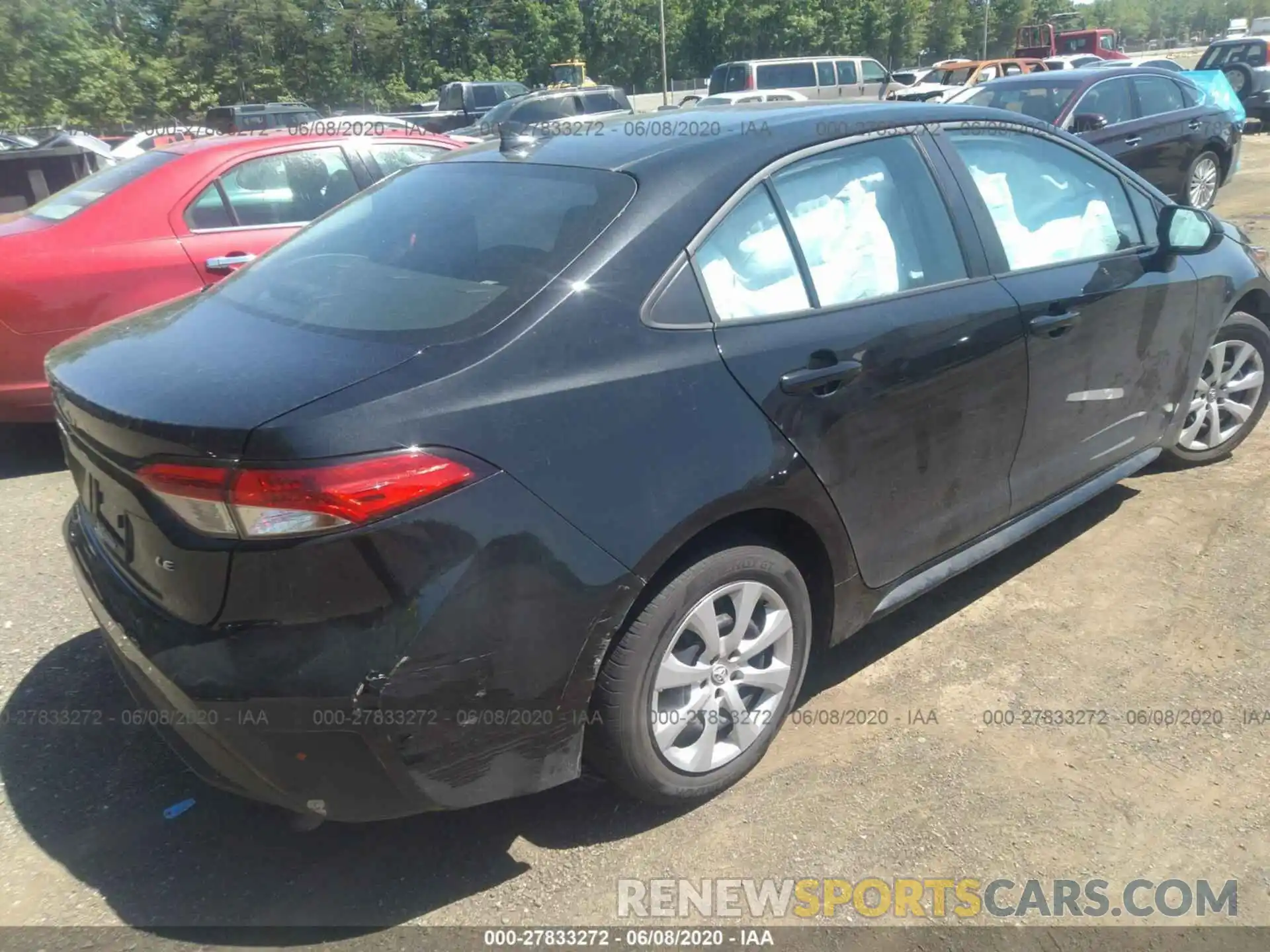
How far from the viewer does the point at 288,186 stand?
18.5 feet

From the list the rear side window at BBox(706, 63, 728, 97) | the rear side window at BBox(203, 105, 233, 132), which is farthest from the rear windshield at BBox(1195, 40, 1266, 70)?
the rear side window at BBox(203, 105, 233, 132)

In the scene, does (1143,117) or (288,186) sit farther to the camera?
(1143,117)

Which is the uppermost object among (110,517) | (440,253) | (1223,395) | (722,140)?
(722,140)

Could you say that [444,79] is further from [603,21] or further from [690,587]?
[690,587]

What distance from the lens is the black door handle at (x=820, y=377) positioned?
259 centimetres

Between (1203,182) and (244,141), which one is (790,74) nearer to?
(1203,182)

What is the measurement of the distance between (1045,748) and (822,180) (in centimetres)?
176

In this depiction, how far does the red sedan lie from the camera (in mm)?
4789

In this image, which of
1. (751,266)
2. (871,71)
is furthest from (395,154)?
(871,71)

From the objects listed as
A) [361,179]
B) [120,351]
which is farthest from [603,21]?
[120,351]

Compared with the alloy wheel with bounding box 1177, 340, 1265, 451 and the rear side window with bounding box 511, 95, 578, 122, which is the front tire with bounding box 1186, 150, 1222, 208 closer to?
the alloy wheel with bounding box 1177, 340, 1265, 451

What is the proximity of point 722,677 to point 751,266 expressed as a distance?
1.09 m

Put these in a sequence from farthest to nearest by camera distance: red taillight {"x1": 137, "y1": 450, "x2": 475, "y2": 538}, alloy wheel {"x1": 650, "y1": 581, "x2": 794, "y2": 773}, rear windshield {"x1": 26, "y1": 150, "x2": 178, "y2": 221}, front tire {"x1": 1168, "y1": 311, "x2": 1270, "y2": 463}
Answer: rear windshield {"x1": 26, "y1": 150, "x2": 178, "y2": 221}
front tire {"x1": 1168, "y1": 311, "x2": 1270, "y2": 463}
alloy wheel {"x1": 650, "y1": 581, "x2": 794, "y2": 773}
red taillight {"x1": 137, "y1": 450, "x2": 475, "y2": 538}

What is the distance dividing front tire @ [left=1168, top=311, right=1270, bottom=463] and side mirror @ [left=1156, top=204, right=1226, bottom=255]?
56cm
